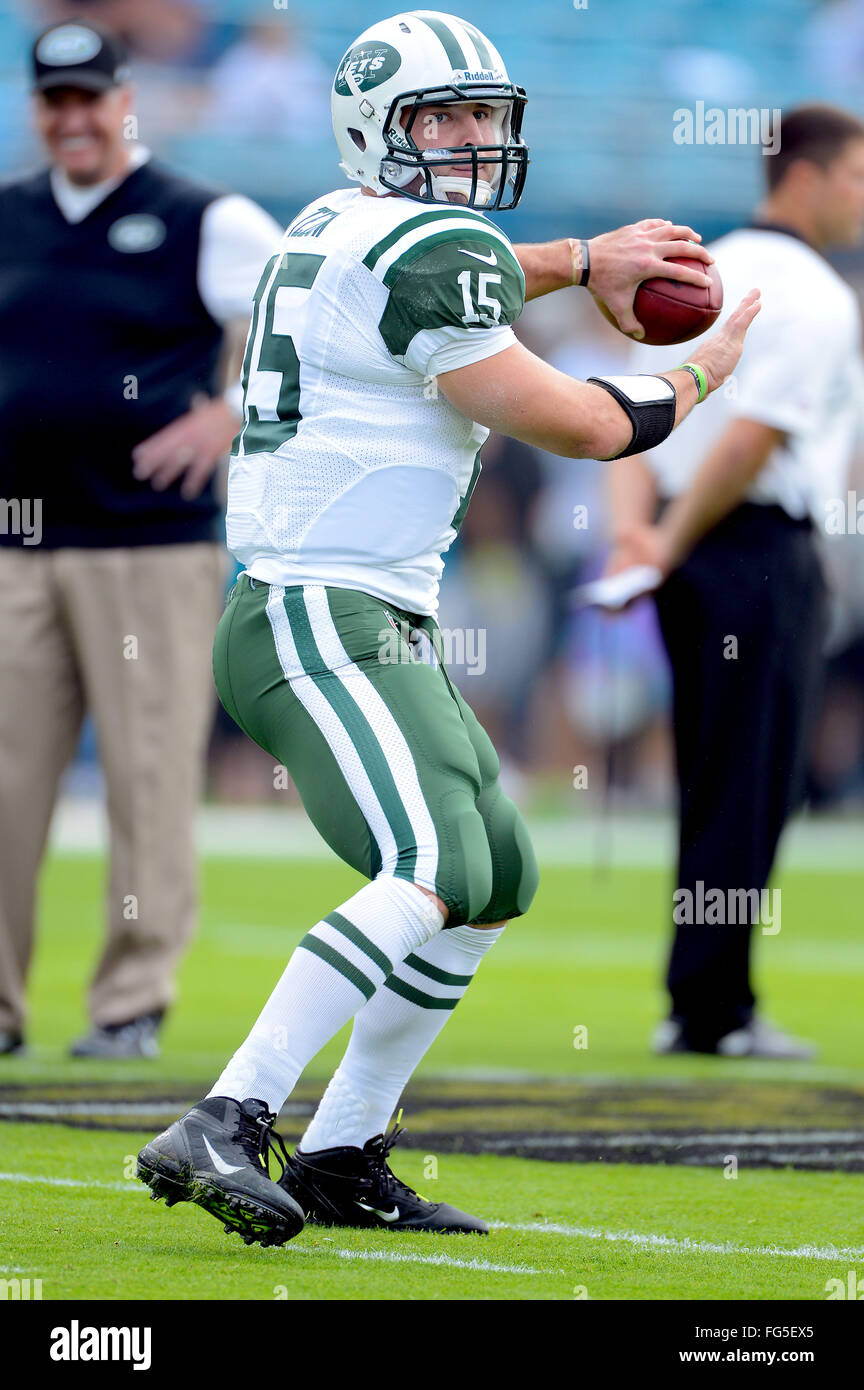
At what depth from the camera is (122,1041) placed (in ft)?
15.5

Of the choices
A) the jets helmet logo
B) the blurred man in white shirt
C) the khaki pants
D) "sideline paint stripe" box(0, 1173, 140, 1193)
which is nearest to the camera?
the jets helmet logo

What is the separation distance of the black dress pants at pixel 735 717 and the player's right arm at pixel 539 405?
6.95 feet

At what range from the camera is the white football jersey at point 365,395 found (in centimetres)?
279

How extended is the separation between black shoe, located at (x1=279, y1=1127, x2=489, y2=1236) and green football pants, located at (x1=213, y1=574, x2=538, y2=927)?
0.46m

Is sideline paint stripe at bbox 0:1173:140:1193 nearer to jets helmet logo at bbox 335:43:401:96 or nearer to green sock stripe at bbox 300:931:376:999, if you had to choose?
green sock stripe at bbox 300:931:376:999

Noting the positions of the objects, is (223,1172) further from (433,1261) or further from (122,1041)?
(122,1041)

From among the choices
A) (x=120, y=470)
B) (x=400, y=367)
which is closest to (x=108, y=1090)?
(x=120, y=470)

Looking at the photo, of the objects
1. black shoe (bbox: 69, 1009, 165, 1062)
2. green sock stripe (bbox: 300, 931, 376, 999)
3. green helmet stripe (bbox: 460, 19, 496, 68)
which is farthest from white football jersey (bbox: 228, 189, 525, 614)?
black shoe (bbox: 69, 1009, 165, 1062)

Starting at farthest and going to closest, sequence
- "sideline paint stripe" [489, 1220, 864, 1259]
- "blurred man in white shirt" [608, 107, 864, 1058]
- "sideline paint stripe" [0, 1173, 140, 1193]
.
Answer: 1. "blurred man in white shirt" [608, 107, 864, 1058]
2. "sideline paint stripe" [0, 1173, 140, 1193]
3. "sideline paint stripe" [489, 1220, 864, 1259]

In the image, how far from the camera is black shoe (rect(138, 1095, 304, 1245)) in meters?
2.61

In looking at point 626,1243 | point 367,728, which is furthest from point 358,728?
point 626,1243

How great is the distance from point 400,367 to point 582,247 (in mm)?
456

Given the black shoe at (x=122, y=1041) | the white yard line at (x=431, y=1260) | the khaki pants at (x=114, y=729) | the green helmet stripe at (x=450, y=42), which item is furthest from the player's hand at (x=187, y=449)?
the white yard line at (x=431, y=1260)

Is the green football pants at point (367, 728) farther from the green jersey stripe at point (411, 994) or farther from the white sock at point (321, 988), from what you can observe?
the green jersey stripe at point (411, 994)
